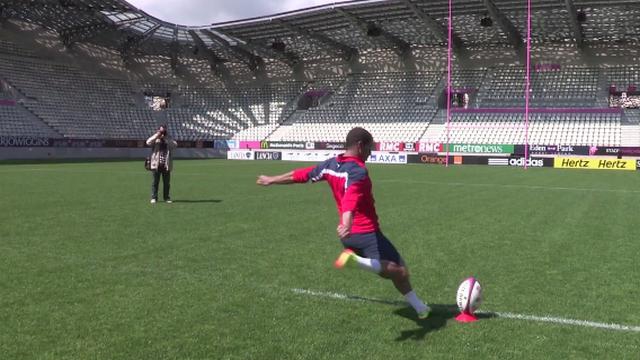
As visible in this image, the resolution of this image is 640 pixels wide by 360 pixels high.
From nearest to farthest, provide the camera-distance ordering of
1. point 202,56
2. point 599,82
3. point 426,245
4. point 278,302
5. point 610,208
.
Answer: point 278,302 < point 426,245 < point 610,208 < point 599,82 < point 202,56

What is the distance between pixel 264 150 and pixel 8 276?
45086 mm

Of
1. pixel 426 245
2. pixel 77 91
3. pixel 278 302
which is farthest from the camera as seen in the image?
pixel 77 91

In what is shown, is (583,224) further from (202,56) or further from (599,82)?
(202,56)

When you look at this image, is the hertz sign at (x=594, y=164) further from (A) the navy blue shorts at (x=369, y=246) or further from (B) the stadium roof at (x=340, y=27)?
(A) the navy blue shorts at (x=369, y=246)

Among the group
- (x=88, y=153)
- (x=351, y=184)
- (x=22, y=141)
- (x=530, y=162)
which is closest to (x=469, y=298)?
(x=351, y=184)

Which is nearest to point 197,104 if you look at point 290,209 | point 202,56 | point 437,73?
point 202,56

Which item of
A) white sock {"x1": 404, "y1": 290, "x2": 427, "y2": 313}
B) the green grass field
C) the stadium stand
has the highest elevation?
the stadium stand

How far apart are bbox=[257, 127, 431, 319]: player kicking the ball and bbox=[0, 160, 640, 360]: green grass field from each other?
49 centimetres

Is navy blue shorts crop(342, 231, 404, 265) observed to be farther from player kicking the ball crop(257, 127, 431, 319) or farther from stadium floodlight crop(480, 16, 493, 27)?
stadium floodlight crop(480, 16, 493, 27)

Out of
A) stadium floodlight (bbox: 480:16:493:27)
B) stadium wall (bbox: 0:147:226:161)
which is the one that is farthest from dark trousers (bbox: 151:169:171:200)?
stadium wall (bbox: 0:147:226:161)

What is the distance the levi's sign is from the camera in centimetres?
4122

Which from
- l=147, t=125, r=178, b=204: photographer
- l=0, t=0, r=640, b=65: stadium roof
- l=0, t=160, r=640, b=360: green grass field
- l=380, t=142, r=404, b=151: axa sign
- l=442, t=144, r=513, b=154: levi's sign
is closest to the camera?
l=0, t=160, r=640, b=360: green grass field

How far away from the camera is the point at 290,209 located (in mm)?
12562

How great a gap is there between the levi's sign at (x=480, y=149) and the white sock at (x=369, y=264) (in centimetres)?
3870
